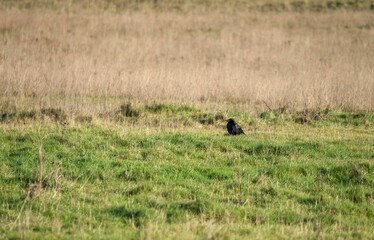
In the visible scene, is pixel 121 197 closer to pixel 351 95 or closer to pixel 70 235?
pixel 70 235

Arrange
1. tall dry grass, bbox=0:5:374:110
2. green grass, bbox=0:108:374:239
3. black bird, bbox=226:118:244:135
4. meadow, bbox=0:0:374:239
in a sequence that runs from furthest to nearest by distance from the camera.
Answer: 1. tall dry grass, bbox=0:5:374:110
2. black bird, bbox=226:118:244:135
3. meadow, bbox=0:0:374:239
4. green grass, bbox=0:108:374:239

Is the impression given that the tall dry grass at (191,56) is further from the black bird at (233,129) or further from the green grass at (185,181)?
the black bird at (233,129)

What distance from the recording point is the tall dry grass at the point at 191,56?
17.8m

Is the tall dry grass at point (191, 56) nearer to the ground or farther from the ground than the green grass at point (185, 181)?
farther from the ground

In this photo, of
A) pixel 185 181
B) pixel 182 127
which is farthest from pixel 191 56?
pixel 185 181

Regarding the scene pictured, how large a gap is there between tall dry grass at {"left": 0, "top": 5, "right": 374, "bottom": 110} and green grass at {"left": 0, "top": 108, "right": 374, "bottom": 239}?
3.99 meters

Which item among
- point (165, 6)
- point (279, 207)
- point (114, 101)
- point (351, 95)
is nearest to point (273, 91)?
point (351, 95)

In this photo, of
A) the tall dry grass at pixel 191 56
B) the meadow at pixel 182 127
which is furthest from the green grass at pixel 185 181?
the tall dry grass at pixel 191 56

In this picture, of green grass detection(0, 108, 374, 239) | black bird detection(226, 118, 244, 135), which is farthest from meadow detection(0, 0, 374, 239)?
black bird detection(226, 118, 244, 135)

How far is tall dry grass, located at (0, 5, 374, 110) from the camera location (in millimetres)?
17797

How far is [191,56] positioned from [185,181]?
15.5 metres

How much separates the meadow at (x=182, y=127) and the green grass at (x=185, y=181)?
0.03 metres

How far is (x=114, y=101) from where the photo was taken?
1705 centimetres

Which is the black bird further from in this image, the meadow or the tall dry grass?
the tall dry grass
